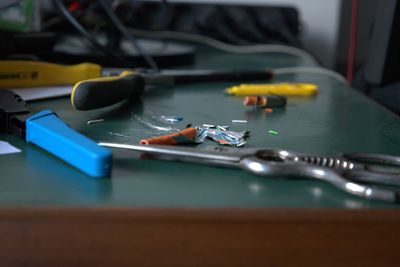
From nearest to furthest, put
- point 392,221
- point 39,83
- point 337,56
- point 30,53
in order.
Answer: point 392,221, point 39,83, point 30,53, point 337,56

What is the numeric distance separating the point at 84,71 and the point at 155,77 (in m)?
0.09

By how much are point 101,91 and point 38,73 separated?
0.17 metres

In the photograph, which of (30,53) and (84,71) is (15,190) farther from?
(30,53)

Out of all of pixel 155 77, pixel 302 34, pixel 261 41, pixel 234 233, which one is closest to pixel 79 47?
pixel 155 77

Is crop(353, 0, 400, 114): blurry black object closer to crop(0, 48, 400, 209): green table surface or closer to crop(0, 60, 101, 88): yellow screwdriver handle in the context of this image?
crop(0, 48, 400, 209): green table surface

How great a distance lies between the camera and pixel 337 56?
1.50 meters

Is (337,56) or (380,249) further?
(337,56)

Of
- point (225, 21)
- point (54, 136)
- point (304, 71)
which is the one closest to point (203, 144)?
point (54, 136)

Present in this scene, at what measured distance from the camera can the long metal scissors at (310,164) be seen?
41 centimetres

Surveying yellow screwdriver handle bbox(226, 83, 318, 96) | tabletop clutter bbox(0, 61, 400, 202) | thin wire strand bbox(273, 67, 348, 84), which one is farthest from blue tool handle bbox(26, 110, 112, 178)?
thin wire strand bbox(273, 67, 348, 84)

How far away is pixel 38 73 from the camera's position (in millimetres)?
760

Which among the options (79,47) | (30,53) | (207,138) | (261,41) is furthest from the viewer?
(261,41)

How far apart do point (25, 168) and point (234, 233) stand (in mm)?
173

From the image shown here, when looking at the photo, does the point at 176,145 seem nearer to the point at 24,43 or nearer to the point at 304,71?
the point at 24,43
